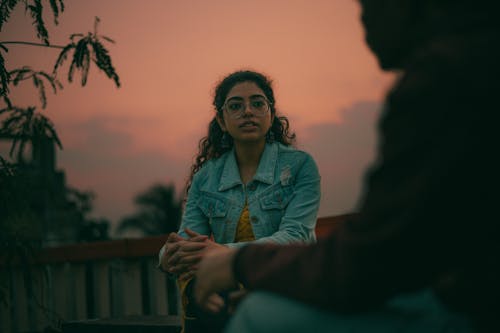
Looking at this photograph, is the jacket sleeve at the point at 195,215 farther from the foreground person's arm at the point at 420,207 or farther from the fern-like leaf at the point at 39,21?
the foreground person's arm at the point at 420,207

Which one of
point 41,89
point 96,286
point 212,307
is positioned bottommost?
point 96,286

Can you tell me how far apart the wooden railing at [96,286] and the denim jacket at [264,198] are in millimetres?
1415

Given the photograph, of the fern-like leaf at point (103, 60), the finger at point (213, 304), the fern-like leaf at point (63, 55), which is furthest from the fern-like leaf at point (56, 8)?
the finger at point (213, 304)

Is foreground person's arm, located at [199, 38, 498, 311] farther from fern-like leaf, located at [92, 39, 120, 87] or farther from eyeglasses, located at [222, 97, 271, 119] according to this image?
eyeglasses, located at [222, 97, 271, 119]

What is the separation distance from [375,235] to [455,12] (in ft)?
1.24

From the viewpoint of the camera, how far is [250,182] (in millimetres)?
2824

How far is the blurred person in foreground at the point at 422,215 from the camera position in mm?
771

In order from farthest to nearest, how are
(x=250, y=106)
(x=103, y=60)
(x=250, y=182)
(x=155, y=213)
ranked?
1. (x=155, y=213)
2. (x=250, y=106)
3. (x=250, y=182)
4. (x=103, y=60)

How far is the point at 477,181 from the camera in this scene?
78 centimetres

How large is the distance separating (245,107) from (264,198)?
529mm

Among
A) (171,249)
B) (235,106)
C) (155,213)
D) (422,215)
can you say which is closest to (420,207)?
(422,215)

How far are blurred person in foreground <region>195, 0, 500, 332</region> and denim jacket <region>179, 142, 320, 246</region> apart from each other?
161 centimetres

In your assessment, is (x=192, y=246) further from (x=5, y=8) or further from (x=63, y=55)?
(x=5, y=8)

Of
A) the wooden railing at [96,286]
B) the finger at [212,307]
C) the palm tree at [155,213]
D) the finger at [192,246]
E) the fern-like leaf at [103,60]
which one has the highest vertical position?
the fern-like leaf at [103,60]
